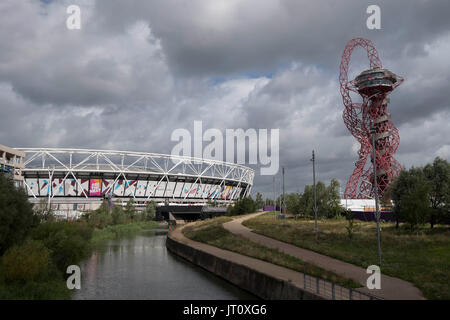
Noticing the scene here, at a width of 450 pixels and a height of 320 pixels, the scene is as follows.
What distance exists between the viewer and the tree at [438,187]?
3717cm

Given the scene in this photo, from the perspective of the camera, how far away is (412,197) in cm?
3522

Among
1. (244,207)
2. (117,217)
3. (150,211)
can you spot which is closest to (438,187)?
(244,207)

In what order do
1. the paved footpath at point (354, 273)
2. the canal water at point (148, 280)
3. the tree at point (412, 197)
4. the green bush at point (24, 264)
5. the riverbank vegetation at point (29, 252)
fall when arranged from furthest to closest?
1. the tree at point (412, 197)
2. the canal water at point (148, 280)
3. the green bush at point (24, 264)
4. the riverbank vegetation at point (29, 252)
5. the paved footpath at point (354, 273)

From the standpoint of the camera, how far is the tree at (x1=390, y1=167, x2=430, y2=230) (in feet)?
114

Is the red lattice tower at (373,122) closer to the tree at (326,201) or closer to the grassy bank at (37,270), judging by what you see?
the tree at (326,201)

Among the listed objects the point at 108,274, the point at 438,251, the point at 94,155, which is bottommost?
the point at 108,274

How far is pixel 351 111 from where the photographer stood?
80062 millimetres

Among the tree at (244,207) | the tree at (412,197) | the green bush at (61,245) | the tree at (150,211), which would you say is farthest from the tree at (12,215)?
the tree at (150,211)

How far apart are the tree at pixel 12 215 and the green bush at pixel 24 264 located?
5.48 feet

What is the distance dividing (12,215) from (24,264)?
3841 millimetres
